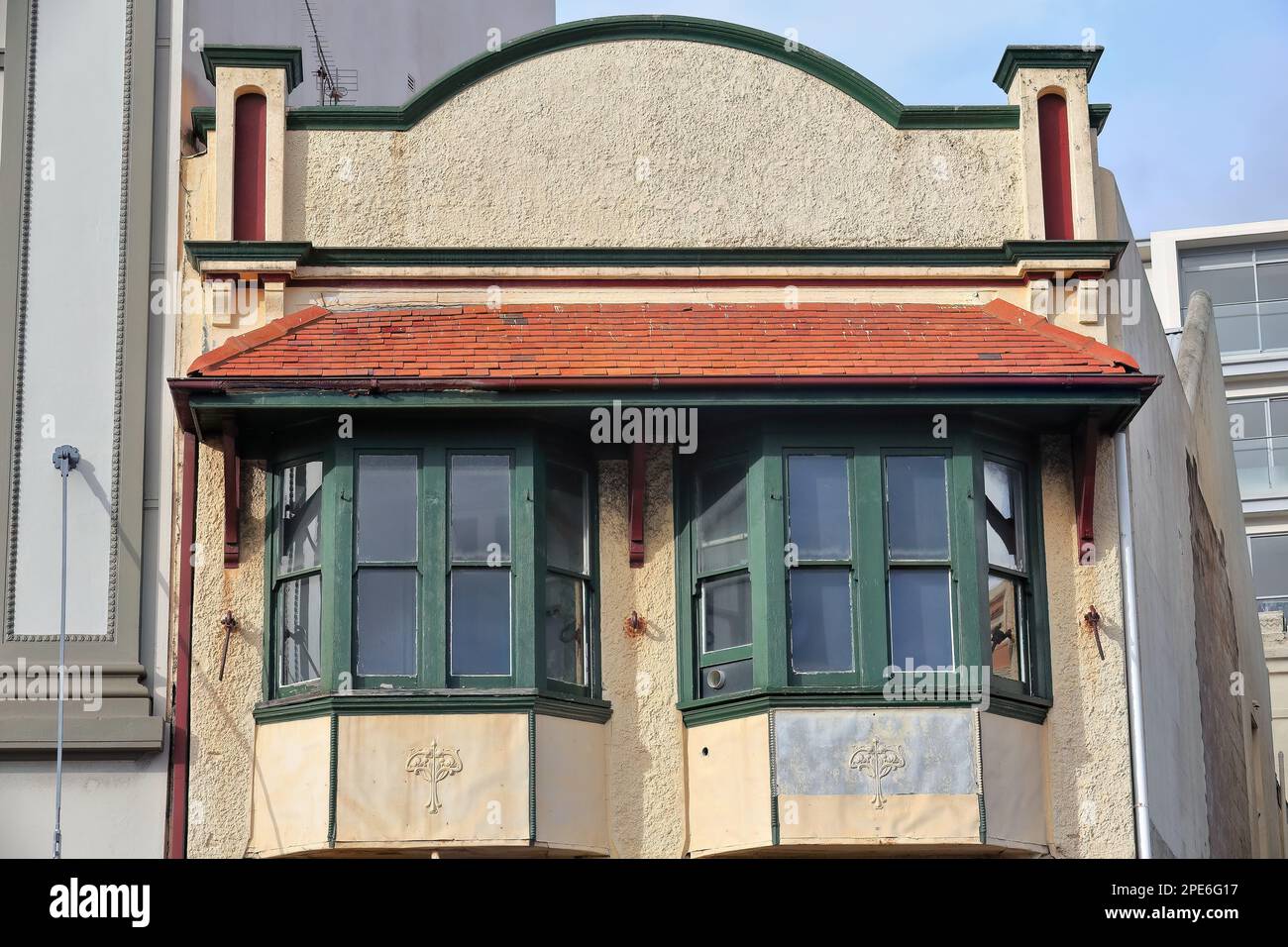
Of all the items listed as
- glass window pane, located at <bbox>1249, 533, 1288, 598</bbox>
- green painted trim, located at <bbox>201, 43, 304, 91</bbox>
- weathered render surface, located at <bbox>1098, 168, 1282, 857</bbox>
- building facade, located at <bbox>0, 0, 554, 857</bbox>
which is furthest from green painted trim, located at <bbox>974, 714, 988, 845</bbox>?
glass window pane, located at <bbox>1249, 533, 1288, 598</bbox>

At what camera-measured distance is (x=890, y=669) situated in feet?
48.7

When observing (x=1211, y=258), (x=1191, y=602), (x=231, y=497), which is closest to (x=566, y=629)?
(x=231, y=497)

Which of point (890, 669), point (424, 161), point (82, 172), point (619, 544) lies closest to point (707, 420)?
point (619, 544)

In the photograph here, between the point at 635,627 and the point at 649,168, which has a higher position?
the point at 649,168

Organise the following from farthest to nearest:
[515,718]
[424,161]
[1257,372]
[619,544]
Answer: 1. [1257,372]
2. [424,161]
3. [619,544]
4. [515,718]

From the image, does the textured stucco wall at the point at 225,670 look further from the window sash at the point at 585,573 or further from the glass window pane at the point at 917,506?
the glass window pane at the point at 917,506

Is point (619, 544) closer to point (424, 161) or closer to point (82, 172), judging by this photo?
point (424, 161)

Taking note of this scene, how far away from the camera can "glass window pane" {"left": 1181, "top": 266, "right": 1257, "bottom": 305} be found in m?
68.2

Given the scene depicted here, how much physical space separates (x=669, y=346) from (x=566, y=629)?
7.18 feet

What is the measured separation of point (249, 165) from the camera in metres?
16.6

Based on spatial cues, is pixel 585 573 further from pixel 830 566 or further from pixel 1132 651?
pixel 1132 651

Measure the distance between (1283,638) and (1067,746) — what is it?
39.2 m

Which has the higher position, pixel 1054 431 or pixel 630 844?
pixel 1054 431

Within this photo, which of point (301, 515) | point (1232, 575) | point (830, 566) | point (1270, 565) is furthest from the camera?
point (1270, 565)
